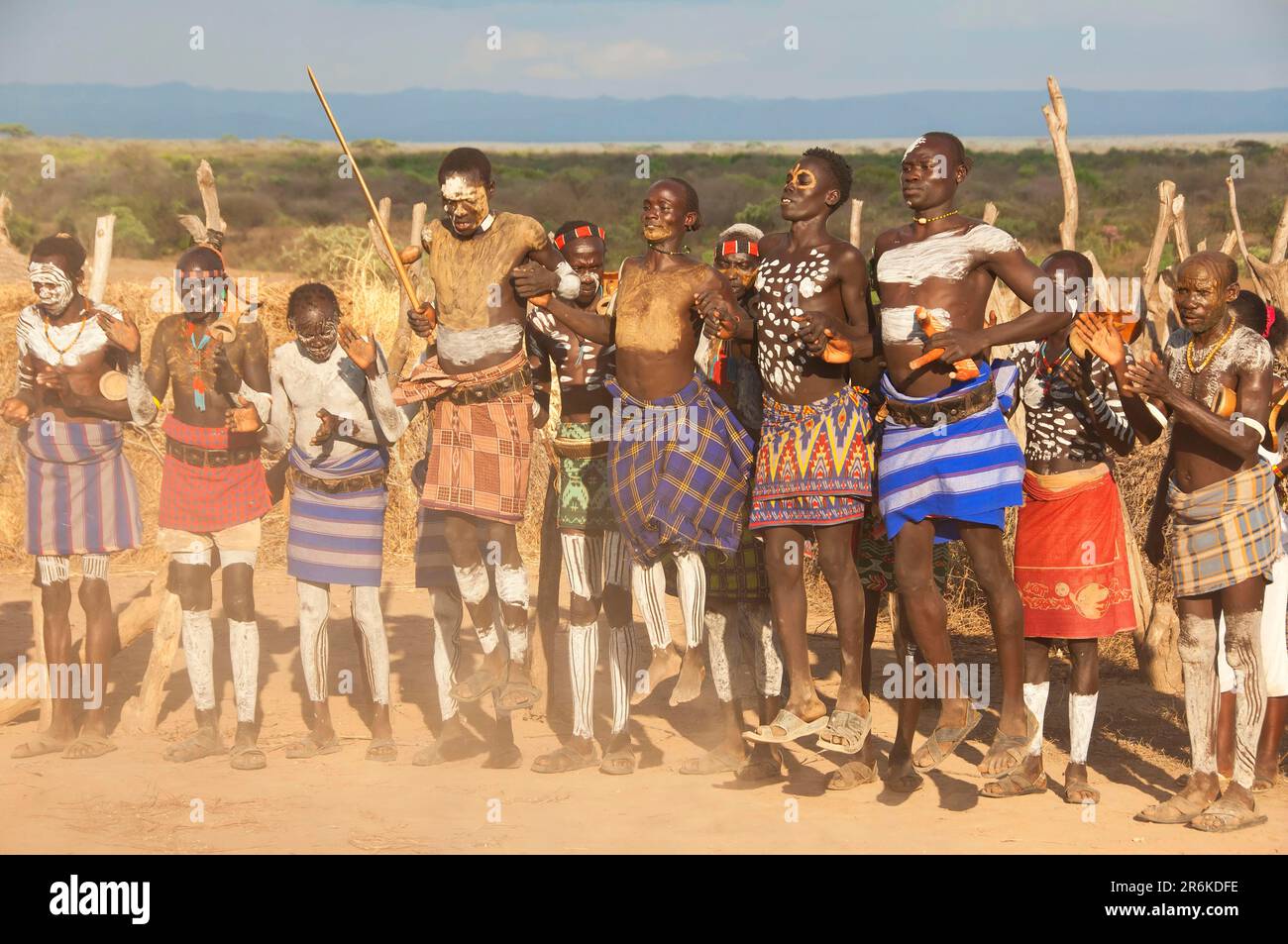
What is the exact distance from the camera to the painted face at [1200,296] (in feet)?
20.1

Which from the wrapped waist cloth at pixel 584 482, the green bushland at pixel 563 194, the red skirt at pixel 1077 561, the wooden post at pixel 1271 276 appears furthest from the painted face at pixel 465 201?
the green bushland at pixel 563 194

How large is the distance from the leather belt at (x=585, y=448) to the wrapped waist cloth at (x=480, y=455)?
0.63 ft

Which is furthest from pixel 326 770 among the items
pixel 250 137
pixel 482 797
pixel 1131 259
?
pixel 250 137

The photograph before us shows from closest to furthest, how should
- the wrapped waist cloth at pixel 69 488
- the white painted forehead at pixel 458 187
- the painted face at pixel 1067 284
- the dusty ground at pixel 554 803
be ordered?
the dusty ground at pixel 554 803
the painted face at pixel 1067 284
the white painted forehead at pixel 458 187
the wrapped waist cloth at pixel 69 488

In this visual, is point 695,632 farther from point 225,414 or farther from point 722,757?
point 225,414

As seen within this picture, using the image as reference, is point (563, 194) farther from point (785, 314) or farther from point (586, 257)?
point (785, 314)

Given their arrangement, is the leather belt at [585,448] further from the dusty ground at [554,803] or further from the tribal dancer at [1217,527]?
the tribal dancer at [1217,527]

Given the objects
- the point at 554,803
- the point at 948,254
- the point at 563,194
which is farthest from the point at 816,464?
the point at 563,194

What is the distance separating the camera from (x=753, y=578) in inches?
275

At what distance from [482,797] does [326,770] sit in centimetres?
90

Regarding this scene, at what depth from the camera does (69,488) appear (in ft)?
25.2

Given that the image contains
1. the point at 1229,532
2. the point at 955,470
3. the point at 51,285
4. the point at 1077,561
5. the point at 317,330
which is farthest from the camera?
the point at 51,285

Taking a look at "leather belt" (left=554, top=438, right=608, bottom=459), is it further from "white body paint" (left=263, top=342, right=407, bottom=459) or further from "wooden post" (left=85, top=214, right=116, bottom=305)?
"wooden post" (left=85, top=214, right=116, bottom=305)

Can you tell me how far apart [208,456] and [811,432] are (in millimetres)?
2976
